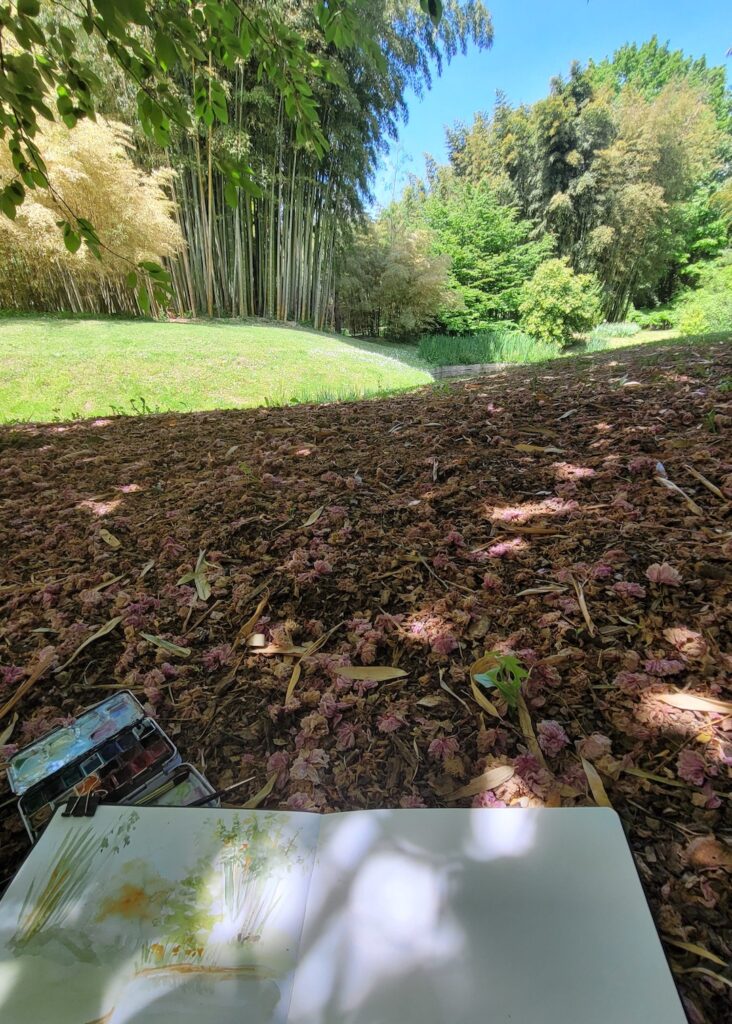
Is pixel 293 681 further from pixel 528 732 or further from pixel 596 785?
pixel 596 785

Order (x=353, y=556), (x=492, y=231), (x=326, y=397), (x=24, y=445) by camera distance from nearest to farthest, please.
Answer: (x=353, y=556), (x=24, y=445), (x=326, y=397), (x=492, y=231)

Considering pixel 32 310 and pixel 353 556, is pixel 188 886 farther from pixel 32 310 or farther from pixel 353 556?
pixel 32 310

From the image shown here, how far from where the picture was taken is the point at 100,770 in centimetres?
75

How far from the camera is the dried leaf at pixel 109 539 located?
1544 mm

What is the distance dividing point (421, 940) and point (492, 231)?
1995 centimetres

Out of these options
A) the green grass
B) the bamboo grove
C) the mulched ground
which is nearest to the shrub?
the bamboo grove

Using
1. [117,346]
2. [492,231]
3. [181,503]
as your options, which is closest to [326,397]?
[181,503]

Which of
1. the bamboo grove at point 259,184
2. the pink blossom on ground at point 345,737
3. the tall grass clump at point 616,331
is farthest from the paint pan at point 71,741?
the tall grass clump at point 616,331

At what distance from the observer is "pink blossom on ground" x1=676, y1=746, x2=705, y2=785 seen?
0.71 meters

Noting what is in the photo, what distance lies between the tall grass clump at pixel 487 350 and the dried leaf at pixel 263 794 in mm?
11969

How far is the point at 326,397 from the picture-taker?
4.52 metres

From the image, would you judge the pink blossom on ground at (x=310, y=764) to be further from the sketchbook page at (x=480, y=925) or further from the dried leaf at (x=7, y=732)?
the dried leaf at (x=7, y=732)

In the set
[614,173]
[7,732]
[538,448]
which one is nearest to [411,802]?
[7,732]

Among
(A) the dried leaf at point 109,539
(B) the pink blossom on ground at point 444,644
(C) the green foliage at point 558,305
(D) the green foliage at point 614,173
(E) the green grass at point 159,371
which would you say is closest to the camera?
(B) the pink blossom on ground at point 444,644
